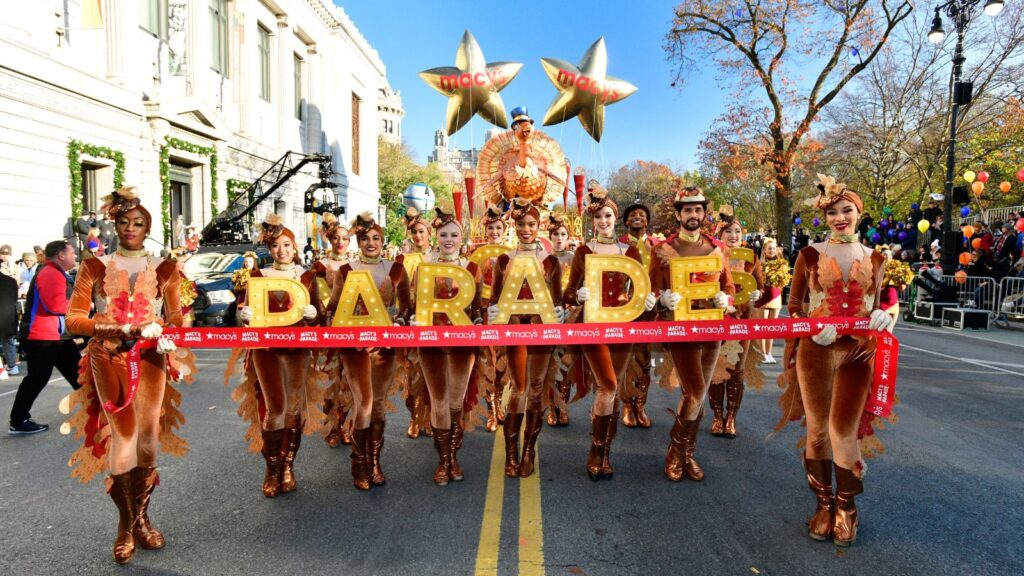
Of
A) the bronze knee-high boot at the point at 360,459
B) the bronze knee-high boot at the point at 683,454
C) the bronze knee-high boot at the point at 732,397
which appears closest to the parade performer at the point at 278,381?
the bronze knee-high boot at the point at 360,459

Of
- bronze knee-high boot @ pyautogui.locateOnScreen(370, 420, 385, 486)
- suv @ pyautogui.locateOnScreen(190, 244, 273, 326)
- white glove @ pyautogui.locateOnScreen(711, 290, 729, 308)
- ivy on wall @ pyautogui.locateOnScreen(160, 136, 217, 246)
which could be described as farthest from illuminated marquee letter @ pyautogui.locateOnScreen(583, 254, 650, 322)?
ivy on wall @ pyautogui.locateOnScreen(160, 136, 217, 246)

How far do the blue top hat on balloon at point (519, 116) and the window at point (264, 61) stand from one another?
2389 centimetres

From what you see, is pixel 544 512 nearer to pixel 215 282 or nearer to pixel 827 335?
pixel 827 335

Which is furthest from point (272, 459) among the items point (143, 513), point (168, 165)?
point (168, 165)

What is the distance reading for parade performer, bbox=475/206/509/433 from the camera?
512cm

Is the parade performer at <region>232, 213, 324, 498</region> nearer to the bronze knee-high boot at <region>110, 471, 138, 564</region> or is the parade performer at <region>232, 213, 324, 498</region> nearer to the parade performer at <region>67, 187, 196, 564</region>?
the parade performer at <region>67, 187, 196, 564</region>

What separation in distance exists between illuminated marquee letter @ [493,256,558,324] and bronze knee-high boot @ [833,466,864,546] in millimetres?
2111

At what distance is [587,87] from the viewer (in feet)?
33.2

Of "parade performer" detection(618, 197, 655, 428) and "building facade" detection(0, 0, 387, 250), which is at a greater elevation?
"building facade" detection(0, 0, 387, 250)

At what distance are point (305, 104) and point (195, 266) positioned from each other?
1008 inches

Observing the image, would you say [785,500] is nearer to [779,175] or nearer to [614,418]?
[614,418]

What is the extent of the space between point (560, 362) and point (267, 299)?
258cm

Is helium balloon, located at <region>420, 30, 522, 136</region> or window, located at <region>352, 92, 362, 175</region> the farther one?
window, located at <region>352, 92, 362, 175</region>

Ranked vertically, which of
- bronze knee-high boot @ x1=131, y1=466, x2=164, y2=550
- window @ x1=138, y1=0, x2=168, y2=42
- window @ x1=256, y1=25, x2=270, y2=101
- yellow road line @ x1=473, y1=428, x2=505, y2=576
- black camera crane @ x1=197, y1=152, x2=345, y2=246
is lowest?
yellow road line @ x1=473, y1=428, x2=505, y2=576
